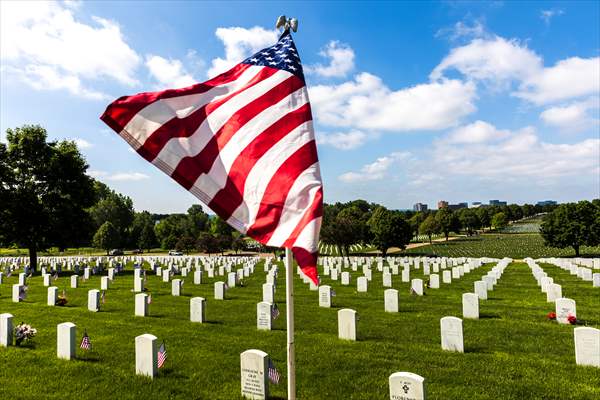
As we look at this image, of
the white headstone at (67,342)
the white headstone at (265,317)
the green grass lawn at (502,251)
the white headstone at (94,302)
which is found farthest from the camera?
the green grass lawn at (502,251)

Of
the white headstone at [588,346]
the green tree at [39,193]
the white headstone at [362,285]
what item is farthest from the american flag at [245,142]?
the green tree at [39,193]

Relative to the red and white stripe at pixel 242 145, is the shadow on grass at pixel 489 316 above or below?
below

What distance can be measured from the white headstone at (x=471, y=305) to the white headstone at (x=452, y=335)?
15.4 ft

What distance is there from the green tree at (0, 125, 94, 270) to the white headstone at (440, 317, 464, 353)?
36.1m

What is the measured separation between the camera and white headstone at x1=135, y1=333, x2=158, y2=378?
8.16 m

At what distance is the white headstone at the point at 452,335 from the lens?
387 inches

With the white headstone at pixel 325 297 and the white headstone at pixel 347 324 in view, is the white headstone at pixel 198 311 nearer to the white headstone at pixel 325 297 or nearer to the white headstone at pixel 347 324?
the white headstone at pixel 347 324

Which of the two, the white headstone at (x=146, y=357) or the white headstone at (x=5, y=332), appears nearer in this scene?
the white headstone at (x=146, y=357)

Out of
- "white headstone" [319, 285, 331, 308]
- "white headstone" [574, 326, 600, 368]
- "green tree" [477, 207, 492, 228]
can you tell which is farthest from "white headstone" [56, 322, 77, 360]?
"green tree" [477, 207, 492, 228]

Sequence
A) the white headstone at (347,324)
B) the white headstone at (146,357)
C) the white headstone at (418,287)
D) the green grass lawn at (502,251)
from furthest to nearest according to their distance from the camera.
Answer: the green grass lawn at (502,251)
the white headstone at (418,287)
the white headstone at (347,324)
the white headstone at (146,357)

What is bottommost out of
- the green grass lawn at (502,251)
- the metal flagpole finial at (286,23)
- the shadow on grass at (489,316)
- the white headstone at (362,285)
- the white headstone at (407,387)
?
the green grass lawn at (502,251)

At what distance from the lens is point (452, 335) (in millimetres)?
9930

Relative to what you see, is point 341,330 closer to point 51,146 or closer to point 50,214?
point 50,214

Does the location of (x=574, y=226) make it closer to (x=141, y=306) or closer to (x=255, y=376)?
(x=141, y=306)
